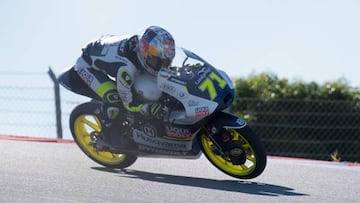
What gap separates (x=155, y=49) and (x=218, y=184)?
1.56 m

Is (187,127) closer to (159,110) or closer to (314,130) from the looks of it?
(159,110)

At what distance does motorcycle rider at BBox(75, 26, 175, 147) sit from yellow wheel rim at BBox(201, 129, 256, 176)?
528 millimetres

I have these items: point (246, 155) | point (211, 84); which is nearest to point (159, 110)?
point (211, 84)

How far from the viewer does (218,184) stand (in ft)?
30.2

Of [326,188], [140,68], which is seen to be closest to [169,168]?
[140,68]

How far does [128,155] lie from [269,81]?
8609mm

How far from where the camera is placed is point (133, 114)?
10.1m

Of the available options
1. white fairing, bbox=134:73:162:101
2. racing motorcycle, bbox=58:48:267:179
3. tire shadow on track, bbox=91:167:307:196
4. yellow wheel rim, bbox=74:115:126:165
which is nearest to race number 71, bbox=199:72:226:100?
racing motorcycle, bbox=58:48:267:179

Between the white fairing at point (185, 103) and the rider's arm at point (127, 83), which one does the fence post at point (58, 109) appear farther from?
the white fairing at point (185, 103)

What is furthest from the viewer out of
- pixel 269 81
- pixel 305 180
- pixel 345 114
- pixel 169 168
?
pixel 269 81

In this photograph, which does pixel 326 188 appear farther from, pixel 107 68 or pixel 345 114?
pixel 345 114

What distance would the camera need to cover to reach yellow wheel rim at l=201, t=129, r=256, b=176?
945 centimetres

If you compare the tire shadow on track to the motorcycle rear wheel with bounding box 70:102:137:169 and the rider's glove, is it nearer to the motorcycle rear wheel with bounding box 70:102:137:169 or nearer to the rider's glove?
the motorcycle rear wheel with bounding box 70:102:137:169

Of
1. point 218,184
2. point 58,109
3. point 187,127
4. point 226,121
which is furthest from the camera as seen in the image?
point 58,109
